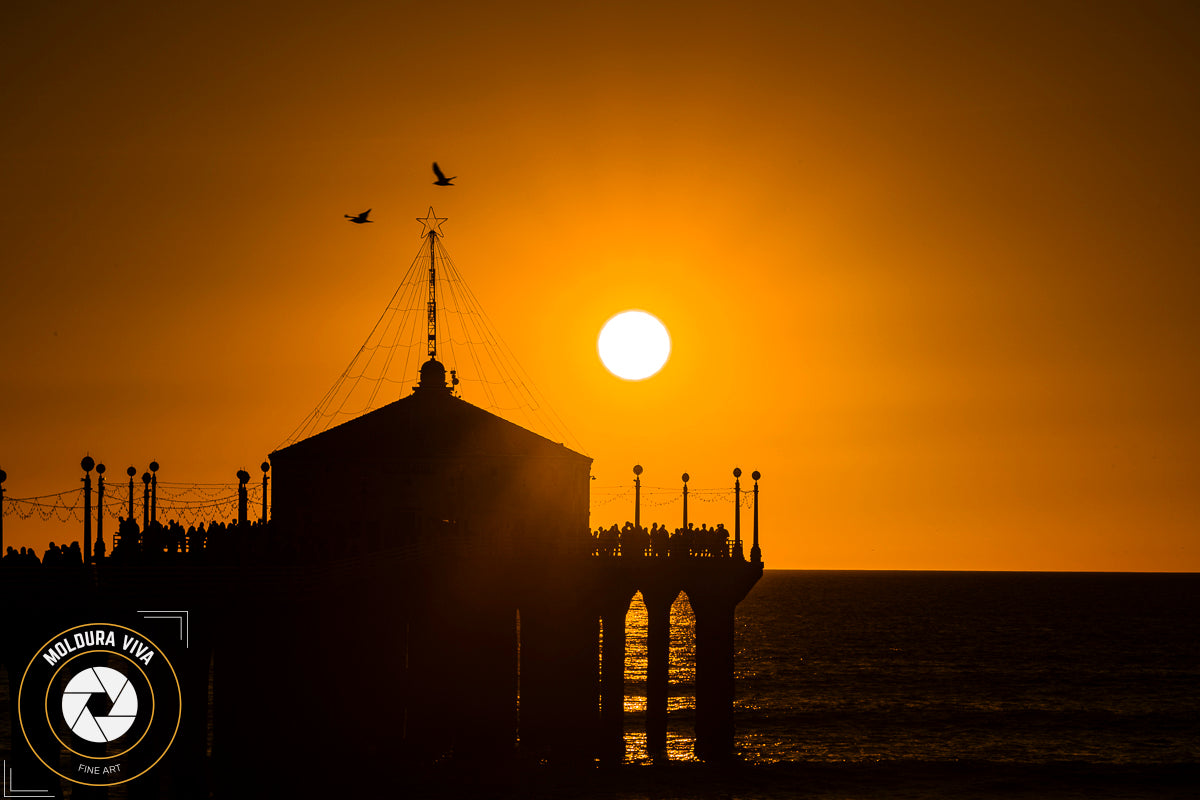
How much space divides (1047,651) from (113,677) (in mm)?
107613

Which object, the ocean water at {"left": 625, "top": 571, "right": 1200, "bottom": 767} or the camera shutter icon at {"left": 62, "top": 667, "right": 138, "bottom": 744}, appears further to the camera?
the ocean water at {"left": 625, "top": 571, "right": 1200, "bottom": 767}

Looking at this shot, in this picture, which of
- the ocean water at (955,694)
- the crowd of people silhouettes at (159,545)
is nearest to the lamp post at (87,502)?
the crowd of people silhouettes at (159,545)

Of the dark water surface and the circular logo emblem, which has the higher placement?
the circular logo emblem

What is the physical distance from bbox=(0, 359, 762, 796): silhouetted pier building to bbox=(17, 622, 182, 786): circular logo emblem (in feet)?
1.63

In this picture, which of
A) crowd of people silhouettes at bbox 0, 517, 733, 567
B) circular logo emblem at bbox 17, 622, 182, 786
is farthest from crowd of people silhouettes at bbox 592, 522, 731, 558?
circular logo emblem at bbox 17, 622, 182, 786

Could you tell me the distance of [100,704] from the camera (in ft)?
95.9

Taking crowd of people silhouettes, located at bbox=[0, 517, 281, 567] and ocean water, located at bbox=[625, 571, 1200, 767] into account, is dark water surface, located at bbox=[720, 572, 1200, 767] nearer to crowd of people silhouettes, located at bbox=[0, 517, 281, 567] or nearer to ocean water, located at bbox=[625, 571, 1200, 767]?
ocean water, located at bbox=[625, 571, 1200, 767]

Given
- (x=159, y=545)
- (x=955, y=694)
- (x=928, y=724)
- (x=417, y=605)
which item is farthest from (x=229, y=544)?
(x=955, y=694)

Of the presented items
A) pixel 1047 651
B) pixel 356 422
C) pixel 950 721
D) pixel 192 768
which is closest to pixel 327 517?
pixel 356 422

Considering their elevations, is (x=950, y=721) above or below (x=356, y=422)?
below

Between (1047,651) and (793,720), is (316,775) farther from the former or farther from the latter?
(1047,651)

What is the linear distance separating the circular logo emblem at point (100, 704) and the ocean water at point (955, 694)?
25.9 m

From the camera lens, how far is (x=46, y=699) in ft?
92.7

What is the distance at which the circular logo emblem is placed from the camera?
2822 centimetres
